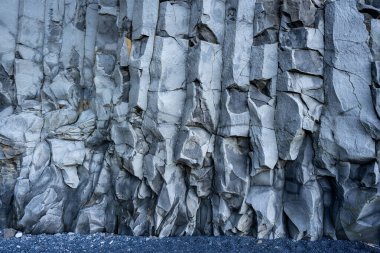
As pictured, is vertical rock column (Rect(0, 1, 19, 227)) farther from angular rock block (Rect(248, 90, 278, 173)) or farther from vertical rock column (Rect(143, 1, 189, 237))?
angular rock block (Rect(248, 90, 278, 173))

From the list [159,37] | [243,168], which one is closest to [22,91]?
[159,37]

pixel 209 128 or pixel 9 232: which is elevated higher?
pixel 209 128

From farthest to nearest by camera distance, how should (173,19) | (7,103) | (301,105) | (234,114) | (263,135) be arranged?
1. (7,103)
2. (173,19)
3. (234,114)
4. (263,135)
5. (301,105)

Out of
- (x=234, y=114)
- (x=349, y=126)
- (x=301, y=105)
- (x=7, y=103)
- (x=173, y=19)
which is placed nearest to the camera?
(x=349, y=126)

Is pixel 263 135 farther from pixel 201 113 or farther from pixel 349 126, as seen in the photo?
pixel 349 126

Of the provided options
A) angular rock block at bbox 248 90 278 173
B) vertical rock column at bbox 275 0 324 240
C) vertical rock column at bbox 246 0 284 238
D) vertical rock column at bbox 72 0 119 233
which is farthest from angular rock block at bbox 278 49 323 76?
vertical rock column at bbox 72 0 119 233

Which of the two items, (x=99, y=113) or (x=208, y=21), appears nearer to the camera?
(x=208, y=21)

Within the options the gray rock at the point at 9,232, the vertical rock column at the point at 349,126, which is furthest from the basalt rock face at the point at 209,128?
the gray rock at the point at 9,232

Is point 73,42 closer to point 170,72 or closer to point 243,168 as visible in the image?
point 170,72

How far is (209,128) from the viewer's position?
5027 mm

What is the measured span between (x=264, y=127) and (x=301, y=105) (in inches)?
25.0

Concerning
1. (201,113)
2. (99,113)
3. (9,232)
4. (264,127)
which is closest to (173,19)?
(201,113)

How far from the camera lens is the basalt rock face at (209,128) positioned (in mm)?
4547

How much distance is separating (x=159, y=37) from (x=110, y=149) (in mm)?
2146
